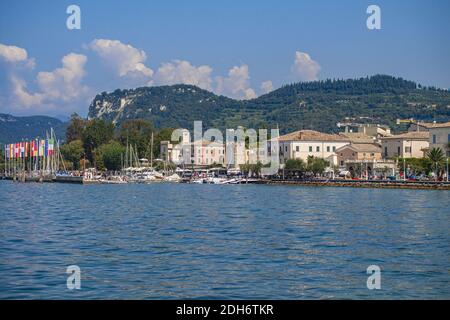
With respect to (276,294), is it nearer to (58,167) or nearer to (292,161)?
(292,161)

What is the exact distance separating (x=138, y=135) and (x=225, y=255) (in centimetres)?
12127

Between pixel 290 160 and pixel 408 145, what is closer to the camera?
pixel 290 160

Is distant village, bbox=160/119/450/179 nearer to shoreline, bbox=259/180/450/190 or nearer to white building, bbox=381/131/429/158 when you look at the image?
white building, bbox=381/131/429/158

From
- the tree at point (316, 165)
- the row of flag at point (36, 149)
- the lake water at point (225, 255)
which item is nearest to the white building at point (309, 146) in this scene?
the tree at point (316, 165)

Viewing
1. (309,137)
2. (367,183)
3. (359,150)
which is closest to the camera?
(367,183)

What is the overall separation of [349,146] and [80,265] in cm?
9012

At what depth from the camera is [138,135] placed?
14400 cm

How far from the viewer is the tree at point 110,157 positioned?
132 m

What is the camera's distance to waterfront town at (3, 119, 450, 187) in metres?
95.6

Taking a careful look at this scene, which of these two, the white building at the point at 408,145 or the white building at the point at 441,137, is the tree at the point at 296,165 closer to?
the white building at the point at 408,145

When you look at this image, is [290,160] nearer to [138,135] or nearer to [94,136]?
[138,135]

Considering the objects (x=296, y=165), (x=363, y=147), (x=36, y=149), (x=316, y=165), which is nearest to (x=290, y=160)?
(x=296, y=165)

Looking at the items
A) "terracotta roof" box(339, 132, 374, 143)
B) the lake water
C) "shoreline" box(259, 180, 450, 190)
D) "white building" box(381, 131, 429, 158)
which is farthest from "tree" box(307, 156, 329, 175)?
the lake water
